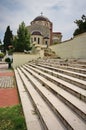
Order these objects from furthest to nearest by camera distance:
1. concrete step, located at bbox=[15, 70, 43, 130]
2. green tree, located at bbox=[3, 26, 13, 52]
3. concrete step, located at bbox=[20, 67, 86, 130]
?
1. green tree, located at bbox=[3, 26, 13, 52]
2. concrete step, located at bbox=[15, 70, 43, 130]
3. concrete step, located at bbox=[20, 67, 86, 130]

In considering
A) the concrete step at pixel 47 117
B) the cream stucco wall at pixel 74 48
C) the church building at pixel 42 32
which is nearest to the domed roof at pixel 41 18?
the church building at pixel 42 32

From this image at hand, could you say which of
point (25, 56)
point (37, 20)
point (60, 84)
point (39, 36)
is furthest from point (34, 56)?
point (37, 20)

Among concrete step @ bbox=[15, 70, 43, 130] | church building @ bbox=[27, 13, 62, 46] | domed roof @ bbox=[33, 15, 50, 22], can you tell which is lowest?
concrete step @ bbox=[15, 70, 43, 130]

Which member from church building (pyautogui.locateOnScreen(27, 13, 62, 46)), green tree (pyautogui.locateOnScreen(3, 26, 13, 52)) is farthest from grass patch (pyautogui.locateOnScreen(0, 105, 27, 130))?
green tree (pyautogui.locateOnScreen(3, 26, 13, 52))

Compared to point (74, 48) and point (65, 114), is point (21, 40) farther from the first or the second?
point (65, 114)

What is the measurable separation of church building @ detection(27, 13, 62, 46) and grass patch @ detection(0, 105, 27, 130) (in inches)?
1586

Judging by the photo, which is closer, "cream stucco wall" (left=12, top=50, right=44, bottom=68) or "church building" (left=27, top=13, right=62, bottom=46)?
"cream stucco wall" (left=12, top=50, right=44, bottom=68)

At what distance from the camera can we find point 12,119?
13.6 feet

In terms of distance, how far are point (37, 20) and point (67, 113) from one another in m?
52.9

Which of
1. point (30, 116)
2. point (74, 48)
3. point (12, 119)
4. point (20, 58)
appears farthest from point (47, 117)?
point (20, 58)

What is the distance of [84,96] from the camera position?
3578 mm

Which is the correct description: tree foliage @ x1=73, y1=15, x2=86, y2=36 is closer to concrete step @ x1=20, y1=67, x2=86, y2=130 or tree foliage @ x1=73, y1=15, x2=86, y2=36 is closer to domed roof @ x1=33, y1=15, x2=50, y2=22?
concrete step @ x1=20, y1=67, x2=86, y2=130

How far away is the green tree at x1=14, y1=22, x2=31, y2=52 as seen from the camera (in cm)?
3138

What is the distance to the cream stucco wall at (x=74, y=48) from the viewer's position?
13509 mm
